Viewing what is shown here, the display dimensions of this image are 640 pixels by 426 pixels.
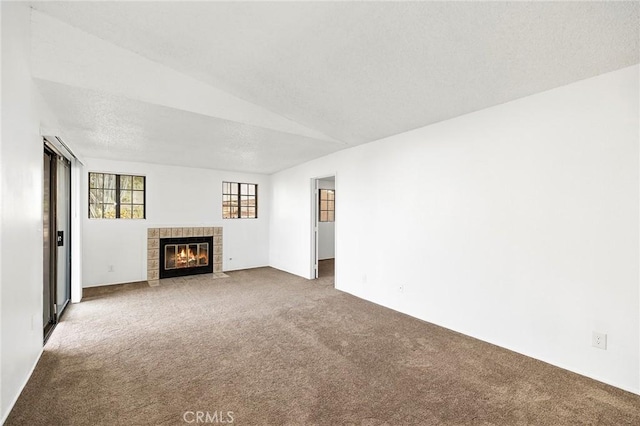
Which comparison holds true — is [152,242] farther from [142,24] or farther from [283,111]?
[142,24]

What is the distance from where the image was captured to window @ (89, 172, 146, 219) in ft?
18.0

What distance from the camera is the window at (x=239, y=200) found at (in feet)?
22.6

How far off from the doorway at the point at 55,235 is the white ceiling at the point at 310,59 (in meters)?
0.59

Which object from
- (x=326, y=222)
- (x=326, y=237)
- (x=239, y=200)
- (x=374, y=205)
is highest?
(x=239, y=200)

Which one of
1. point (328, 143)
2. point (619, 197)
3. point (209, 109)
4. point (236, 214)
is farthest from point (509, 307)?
point (236, 214)

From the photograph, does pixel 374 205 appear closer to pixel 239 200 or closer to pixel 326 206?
pixel 239 200

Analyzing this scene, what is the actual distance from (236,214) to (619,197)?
641 centimetres

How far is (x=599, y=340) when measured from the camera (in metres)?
2.40

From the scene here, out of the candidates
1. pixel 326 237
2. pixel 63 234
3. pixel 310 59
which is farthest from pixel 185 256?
pixel 310 59

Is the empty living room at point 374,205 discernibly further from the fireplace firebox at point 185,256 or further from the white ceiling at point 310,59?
the fireplace firebox at point 185,256

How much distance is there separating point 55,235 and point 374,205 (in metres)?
4.06

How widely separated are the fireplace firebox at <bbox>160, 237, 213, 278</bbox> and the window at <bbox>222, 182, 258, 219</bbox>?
80 centimetres

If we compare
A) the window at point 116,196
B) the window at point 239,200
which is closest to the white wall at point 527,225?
the window at point 239,200

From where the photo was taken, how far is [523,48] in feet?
7.29
